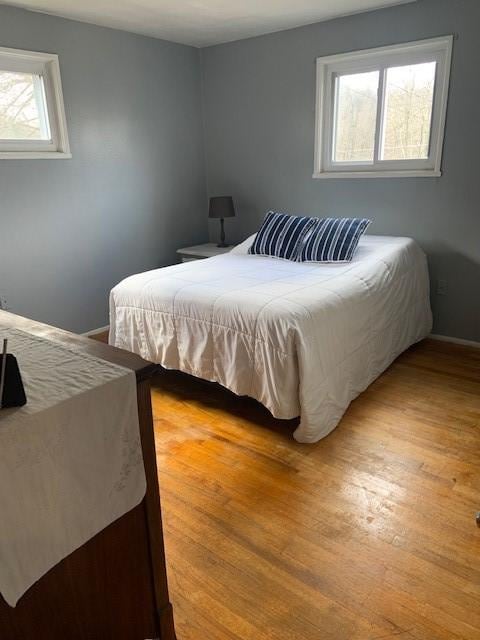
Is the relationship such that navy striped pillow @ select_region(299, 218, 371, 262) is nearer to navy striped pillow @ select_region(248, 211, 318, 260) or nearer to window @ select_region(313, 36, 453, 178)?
navy striped pillow @ select_region(248, 211, 318, 260)

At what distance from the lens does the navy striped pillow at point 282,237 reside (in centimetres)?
331

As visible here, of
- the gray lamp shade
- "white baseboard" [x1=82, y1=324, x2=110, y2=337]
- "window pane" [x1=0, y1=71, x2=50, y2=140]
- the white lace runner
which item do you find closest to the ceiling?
"window pane" [x1=0, y1=71, x2=50, y2=140]

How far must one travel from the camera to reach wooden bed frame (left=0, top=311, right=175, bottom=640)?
881 millimetres

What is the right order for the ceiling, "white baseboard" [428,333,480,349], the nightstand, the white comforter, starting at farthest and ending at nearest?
the nightstand → "white baseboard" [428,333,480,349] → the ceiling → the white comforter

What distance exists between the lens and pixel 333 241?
122 inches

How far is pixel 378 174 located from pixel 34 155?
8.32ft

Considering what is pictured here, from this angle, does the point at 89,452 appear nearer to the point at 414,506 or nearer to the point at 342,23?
the point at 414,506

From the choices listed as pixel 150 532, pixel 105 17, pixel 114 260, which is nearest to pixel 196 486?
pixel 150 532

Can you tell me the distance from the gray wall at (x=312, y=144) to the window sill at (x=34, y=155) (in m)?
1.57

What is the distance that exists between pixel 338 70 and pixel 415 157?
3.05 ft

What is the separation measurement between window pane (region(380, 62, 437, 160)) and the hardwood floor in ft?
6.08

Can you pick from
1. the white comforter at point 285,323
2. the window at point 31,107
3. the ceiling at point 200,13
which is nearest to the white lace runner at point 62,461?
the white comforter at point 285,323

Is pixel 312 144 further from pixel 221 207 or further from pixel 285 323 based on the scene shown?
pixel 285 323

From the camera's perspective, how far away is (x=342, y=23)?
3.40m
